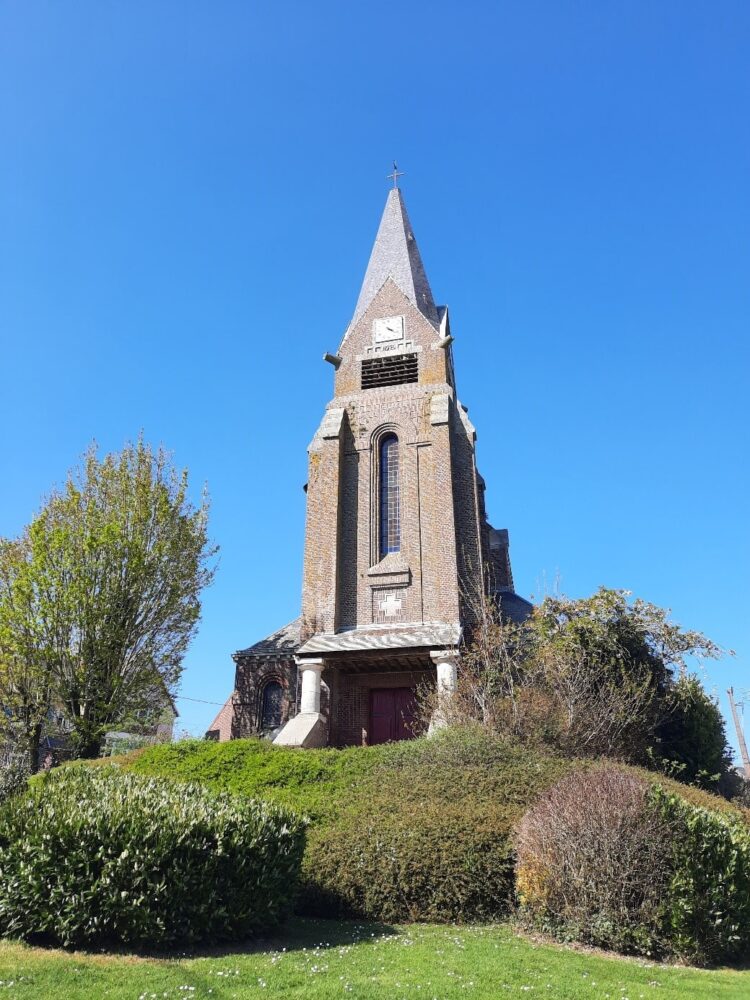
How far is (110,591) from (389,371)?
13.0 metres

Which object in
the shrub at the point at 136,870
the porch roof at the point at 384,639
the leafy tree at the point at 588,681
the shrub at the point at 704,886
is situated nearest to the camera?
the shrub at the point at 136,870

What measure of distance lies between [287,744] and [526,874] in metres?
10.8

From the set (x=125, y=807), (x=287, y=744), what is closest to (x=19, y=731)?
(x=287, y=744)

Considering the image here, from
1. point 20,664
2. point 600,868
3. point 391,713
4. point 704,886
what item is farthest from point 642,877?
point 20,664

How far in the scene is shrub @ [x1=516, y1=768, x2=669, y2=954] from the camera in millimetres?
8609

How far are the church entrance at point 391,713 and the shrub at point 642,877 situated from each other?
504 inches

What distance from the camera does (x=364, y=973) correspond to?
6855 mm

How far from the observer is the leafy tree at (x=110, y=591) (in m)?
20.2

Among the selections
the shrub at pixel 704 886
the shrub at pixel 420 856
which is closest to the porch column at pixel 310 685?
the shrub at pixel 420 856

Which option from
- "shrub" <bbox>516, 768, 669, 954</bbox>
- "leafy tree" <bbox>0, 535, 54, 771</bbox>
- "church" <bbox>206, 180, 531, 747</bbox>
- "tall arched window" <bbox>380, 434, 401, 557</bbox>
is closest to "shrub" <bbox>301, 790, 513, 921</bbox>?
"shrub" <bbox>516, 768, 669, 954</bbox>

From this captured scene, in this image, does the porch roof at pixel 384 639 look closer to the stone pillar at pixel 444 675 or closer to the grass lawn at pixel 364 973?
the stone pillar at pixel 444 675

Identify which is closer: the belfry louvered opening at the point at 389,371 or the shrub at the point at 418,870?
the shrub at the point at 418,870

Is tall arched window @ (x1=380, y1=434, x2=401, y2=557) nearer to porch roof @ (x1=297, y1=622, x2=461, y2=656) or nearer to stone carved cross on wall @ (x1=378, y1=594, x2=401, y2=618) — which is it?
stone carved cross on wall @ (x1=378, y1=594, x2=401, y2=618)

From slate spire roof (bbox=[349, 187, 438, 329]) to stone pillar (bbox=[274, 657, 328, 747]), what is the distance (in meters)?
14.6
